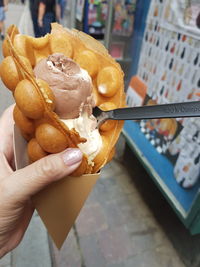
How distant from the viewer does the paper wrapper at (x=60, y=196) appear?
43.2 inches

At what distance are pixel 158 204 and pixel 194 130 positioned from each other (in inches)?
43.7

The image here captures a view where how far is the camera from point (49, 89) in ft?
2.96

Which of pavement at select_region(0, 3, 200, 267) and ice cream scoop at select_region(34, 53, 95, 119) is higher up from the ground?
ice cream scoop at select_region(34, 53, 95, 119)

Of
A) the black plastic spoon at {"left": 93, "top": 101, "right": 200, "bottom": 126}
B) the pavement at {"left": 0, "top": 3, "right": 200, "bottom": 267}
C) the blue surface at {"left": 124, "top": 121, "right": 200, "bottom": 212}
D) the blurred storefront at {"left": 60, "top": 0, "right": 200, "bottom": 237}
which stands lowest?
the pavement at {"left": 0, "top": 3, "right": 200, "bottom": 267}

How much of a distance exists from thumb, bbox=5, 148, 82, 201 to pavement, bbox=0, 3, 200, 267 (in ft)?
3.23

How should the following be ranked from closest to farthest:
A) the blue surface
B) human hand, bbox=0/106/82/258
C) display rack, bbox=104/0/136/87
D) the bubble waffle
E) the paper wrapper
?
the bubble waffle < human hand, bbox=0/106/82/258 < the paper wrapper < the blue surface < display rack, bbox=104/0/136/87

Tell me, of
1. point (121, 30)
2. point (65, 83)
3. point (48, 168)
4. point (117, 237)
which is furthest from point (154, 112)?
point (121, 30)

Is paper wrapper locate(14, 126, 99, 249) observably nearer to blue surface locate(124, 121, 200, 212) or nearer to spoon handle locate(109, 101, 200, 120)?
spoon handle locate(109, 101, 200, 120)

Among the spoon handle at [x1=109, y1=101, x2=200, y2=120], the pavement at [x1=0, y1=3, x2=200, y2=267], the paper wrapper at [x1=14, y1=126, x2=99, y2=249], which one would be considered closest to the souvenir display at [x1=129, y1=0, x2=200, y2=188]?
the pavement at [x1=0, y1=3, x2=200, y2=267]

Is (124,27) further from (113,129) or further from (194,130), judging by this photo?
(113,129)

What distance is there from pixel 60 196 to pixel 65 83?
0.52m

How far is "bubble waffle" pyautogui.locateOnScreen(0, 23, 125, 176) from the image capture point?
868 mm

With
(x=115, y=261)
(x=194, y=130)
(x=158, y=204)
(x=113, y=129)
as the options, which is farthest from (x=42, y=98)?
(x=158, y=204)

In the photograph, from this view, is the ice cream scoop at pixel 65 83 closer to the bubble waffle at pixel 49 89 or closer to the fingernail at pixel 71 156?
the bubble waffle at pixel 49 89
